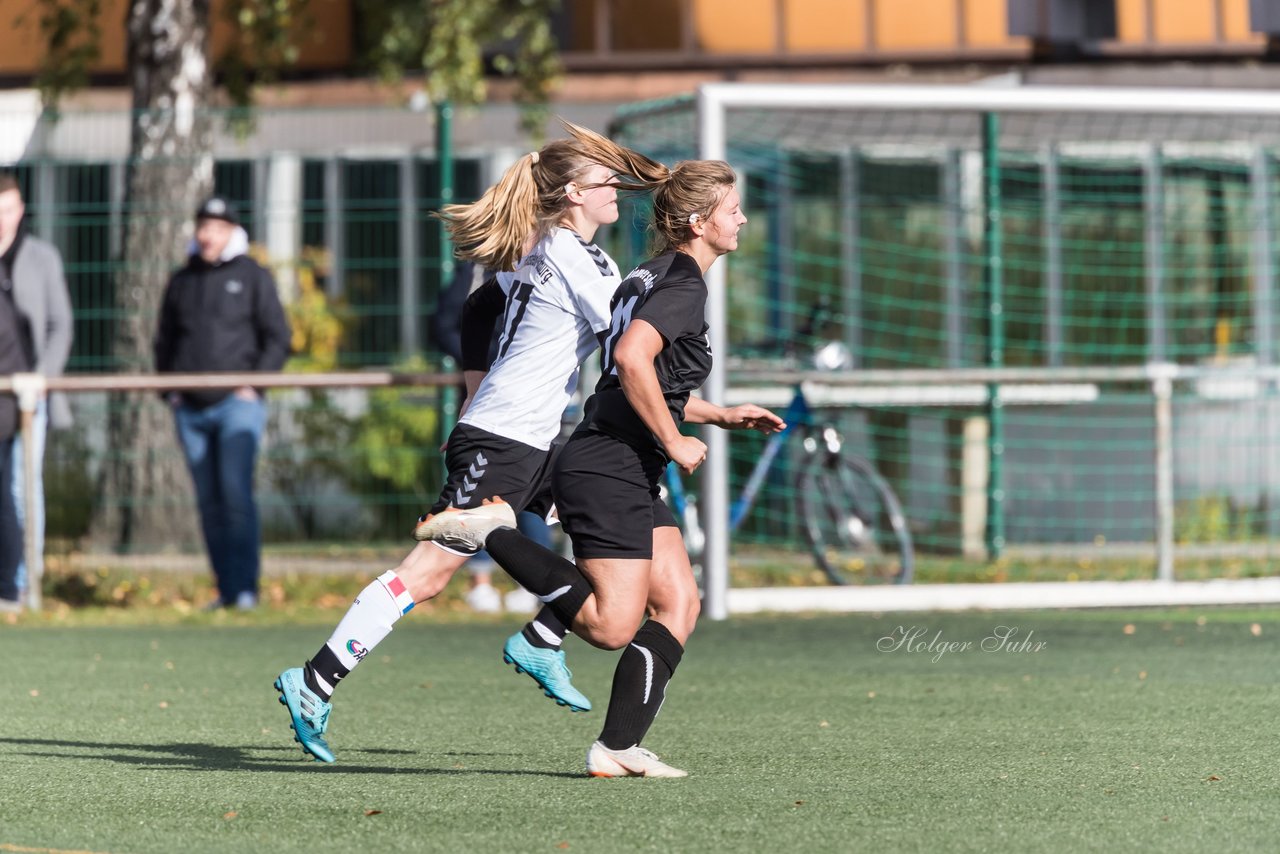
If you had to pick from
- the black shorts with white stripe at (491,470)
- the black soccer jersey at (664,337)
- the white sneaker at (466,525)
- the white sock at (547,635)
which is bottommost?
the white sock at (547,635)

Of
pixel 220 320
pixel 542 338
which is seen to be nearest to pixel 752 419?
pixel 542 338

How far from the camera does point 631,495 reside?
16.8 feet

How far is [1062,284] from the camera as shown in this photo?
540 inches

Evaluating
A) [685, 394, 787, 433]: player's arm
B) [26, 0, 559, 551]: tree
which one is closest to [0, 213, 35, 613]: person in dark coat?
[26, 0, 559, 551]: tree

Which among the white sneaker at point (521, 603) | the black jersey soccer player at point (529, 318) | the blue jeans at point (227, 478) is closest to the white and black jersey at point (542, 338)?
the black jersey soccer player at point (529, 318)

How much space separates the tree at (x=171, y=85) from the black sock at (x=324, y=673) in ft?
19.7

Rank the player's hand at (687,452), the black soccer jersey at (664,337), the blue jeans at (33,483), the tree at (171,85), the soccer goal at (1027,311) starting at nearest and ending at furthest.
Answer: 1. the player's hand at (687,452)
2. the black soccer jersey at (664,337)
3. the blue jeans at (33,483)
4. the tree at (171,85)
5. the soccer goal at (1027,311)

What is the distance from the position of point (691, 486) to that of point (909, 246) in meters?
3.06

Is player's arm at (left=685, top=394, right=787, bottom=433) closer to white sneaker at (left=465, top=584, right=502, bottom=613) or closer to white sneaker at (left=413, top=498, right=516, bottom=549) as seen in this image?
white sneaker at (left=413, top=498, right=516, bottom=549)

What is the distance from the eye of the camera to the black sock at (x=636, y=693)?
510 cm

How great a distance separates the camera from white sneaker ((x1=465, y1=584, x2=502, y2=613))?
10.1 m

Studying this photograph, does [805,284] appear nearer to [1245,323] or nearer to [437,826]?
[1245,323]

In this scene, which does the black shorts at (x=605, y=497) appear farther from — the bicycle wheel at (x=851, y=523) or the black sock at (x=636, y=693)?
the bicycle wheel at (x=851, y=523)

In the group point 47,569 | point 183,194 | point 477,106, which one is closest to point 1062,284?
point 477,106
